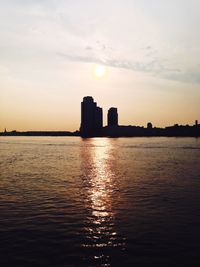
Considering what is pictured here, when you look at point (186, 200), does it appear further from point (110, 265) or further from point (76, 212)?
point (110, 265)

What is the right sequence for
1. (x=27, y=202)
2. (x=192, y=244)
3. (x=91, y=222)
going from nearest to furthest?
(x=192, y=244) → (x=91, y=222) → (x=27, y=202)

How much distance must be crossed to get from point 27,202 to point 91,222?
796 cm

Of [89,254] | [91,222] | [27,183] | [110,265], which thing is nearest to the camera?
[110,265]

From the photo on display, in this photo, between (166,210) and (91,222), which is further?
(166,210)

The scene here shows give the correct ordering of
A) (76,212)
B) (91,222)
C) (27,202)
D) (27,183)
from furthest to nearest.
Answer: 1. (27,183)
2. (27,202)
3. (76,212)
4. (91,222)

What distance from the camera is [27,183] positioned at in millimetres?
37594

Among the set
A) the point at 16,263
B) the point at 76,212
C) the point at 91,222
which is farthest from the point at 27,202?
the point at 16,263

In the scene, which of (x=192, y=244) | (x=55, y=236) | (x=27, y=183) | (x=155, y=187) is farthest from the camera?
(x=27, y=183)

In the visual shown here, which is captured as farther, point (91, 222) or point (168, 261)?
point (91, 222)

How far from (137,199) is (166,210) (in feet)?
15.1

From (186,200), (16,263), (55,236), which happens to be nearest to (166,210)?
(186,200)

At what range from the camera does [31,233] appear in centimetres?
1836

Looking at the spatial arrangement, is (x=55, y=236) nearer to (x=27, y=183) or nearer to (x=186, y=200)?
(x=186, y=200)

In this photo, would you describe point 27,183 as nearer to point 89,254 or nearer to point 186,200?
point 186,200
